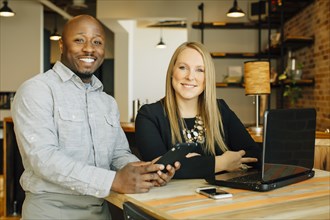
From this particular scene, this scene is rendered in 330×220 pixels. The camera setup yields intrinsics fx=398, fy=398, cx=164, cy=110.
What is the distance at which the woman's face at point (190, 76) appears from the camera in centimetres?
187

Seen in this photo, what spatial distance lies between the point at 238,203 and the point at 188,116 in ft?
2.62

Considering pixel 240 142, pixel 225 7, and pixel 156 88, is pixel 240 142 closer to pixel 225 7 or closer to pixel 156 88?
pixel 225 7

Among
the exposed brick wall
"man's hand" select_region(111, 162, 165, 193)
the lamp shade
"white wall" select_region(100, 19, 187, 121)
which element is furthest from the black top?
"white wall" select_region(100, 19, 187, 121)

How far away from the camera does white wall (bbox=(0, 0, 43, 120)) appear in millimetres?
7055

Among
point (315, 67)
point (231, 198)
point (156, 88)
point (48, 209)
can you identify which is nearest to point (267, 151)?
point (231, 198)

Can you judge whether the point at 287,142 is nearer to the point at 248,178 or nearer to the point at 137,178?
the point at 248,178

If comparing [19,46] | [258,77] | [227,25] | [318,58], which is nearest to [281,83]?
[318,58]

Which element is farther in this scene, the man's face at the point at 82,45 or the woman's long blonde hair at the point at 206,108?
the woman's long blonde hair at the point at 206,108

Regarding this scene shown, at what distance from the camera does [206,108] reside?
1912 millimetres

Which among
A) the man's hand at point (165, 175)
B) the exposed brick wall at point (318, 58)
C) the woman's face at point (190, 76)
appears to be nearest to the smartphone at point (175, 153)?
the man's hand at point (165, 175)

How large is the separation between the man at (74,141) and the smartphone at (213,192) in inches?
5.6

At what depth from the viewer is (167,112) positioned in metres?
1.90

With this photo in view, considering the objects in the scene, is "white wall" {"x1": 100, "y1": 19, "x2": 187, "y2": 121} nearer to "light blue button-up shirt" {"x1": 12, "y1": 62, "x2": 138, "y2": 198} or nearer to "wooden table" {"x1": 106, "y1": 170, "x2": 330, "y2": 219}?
"light blue button-up shirt" {"x1": 12, "y1": 62, "x2": 138, "y2": 198}

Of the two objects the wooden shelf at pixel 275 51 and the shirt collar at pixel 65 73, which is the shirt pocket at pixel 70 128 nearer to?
the shirt collar at pixel 65 73
